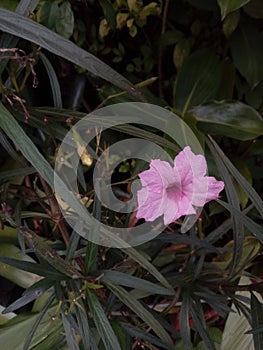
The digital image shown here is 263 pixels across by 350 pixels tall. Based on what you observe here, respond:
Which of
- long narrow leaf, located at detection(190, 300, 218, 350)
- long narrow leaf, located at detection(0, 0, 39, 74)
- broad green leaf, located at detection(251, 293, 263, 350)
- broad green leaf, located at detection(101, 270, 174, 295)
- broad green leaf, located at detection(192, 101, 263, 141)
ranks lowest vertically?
long narrow leaf, located at detection(190, 300, 218, 350)

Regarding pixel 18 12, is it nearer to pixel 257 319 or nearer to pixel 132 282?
pixel 132 282

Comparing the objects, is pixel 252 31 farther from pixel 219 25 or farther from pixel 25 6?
pixel 25 6

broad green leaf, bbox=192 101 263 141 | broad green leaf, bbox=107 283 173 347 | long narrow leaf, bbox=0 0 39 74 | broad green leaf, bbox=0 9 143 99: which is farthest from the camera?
broad green leaf, bbox=192 101 263 141

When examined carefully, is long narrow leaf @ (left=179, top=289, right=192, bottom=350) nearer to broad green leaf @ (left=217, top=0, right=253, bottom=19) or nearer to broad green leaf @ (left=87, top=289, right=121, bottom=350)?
broad green leaf @ (left=87, top=289, right=121, bottom=350)

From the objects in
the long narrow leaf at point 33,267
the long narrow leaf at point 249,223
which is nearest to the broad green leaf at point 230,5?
the long narrow leaf at point 249,223

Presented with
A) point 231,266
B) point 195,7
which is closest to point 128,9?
point 195,7

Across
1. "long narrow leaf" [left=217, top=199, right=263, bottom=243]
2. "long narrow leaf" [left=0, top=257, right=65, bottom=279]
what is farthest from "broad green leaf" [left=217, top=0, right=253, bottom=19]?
"long narrow leaf" [left=0, top=257, right=65, bottom=279]

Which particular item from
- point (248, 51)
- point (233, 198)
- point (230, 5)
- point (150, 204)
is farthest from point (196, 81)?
point (150, 204)
